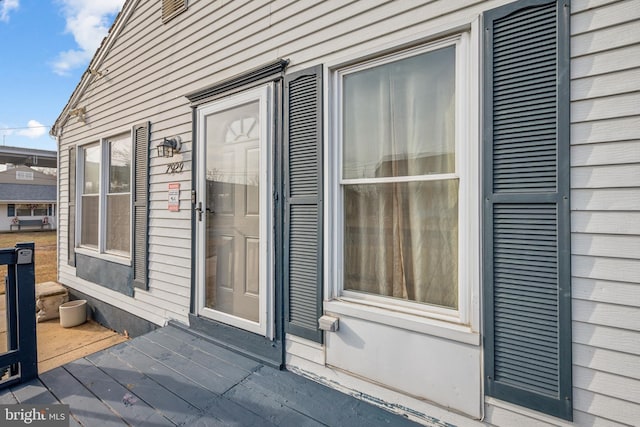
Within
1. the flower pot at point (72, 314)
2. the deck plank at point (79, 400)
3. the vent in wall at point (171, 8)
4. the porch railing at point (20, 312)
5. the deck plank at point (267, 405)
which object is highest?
the vent in wall at point (171, 8)

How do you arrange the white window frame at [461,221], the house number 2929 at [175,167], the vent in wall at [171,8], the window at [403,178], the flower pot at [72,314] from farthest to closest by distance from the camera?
the flower pot at [72,314]
the vent in wall at [171,8]
the house number 2929 at [175,167]
the window at [403,178]
the white window frame at [461,221]

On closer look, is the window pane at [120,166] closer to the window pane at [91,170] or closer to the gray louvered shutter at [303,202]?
the window pane at [91,170]

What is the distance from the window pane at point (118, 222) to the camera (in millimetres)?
3830

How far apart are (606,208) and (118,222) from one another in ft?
15.3

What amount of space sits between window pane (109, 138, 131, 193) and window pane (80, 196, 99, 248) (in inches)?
22.2

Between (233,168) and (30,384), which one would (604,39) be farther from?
(30,384)

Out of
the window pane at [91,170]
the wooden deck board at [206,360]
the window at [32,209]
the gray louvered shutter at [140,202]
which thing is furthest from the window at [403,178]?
the window at [32,209]

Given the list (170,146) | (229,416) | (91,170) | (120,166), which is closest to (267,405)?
(229,416)

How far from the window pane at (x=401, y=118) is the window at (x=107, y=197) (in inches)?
124

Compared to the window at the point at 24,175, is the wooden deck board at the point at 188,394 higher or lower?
lower

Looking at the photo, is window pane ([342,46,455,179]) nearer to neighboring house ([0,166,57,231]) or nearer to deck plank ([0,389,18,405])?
deck plank ([0,389,18,405])

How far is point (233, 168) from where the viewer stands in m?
2.67

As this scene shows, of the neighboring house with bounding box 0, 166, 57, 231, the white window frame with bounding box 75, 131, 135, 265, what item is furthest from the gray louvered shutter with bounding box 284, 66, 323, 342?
the neighboring house with bounding box 0, 166, 57, 231

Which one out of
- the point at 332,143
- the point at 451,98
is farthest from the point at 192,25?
the point at 451,98
